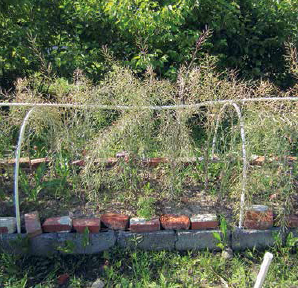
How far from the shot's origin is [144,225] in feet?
10.2

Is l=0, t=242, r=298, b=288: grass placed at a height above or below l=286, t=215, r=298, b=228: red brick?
below

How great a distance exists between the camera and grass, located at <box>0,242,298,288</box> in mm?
2824

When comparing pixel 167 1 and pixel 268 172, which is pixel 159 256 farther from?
pixel 167 1

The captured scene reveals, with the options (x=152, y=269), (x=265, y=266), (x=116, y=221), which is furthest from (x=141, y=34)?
(x=265, y=266)

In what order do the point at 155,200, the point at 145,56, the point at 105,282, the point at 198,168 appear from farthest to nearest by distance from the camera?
the point at 145,56, the point at 198,168, the point at 155,200, the point at 105,282

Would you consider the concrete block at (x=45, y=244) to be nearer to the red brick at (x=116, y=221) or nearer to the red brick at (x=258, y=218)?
the red brick at (x=116, y=221)

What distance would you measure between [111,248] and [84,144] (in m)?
0.92

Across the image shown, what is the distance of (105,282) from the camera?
2.83 meters

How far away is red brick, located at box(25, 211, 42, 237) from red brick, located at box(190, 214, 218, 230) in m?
1.23

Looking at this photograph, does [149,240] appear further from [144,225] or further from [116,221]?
[116,221]

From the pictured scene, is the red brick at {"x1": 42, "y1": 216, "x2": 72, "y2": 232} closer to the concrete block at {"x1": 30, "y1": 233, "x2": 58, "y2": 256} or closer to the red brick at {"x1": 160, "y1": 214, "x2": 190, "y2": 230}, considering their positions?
the concrete block at {"x1": 30, "y1": 233, "x2": 58, "y2": 256}

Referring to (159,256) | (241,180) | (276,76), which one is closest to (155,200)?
(159,256)

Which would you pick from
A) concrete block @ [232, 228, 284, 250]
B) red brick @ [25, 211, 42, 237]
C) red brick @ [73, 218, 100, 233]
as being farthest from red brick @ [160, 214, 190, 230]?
red brick @ [25, 211, 42, 237]

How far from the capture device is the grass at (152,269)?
282 cm
